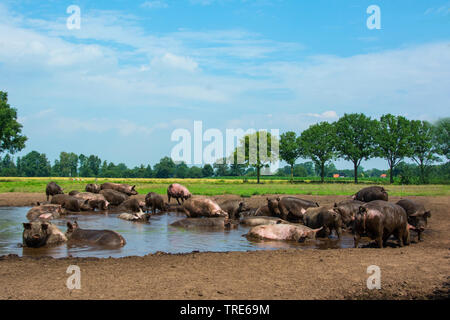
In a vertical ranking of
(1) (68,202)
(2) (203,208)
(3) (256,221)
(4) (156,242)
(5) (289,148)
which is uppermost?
(5) (289,148)

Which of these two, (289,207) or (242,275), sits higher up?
(289,207)

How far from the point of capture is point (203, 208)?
2148cm

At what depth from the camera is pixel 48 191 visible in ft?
98.9

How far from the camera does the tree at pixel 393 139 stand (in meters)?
84.4

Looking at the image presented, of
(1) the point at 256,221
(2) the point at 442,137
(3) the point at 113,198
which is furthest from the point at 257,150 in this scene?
(1) the point at 256,221

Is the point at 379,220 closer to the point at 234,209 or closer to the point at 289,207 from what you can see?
the point at 289,207

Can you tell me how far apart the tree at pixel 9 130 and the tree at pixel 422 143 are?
7576cm

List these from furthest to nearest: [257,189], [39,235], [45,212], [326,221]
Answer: [257,189] → [45,212] → [326,221] → [39,235]

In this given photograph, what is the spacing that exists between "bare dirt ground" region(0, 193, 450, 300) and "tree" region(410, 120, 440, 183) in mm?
81632

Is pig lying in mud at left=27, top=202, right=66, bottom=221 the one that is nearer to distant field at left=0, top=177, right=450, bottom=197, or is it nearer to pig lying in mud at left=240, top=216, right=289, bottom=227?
pig lying in mud at left=240, top=216, right=289, bottom=227

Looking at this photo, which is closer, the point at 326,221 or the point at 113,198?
the point at 326,221

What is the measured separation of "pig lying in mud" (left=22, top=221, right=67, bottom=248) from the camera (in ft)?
42.3

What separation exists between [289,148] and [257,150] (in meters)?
7.51
